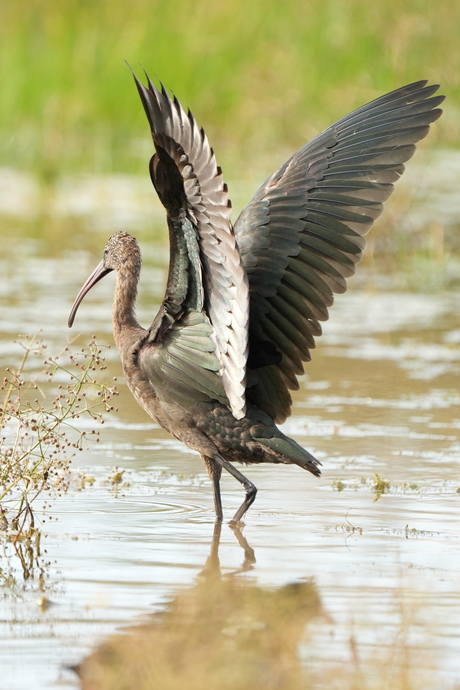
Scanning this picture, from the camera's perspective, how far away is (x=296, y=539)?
525cm

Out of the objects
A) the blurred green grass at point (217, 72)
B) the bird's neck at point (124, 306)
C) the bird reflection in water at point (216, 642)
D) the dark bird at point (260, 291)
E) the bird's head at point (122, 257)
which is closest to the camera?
the bird reflection in water at point (216, 642)

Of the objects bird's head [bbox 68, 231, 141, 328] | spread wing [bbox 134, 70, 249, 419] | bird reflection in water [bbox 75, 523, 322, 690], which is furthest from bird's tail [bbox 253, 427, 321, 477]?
bird's head [bbox 68, 231, 141, 328]

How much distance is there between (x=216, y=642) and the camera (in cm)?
402

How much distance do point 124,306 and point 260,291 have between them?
0.76 meters

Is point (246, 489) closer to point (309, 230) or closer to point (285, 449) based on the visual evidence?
point (285, 449)

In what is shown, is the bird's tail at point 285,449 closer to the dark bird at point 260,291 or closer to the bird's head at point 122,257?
the dark bird at point 260,291

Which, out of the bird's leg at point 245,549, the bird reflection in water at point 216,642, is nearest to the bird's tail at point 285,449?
the bird's leg at point 245,549

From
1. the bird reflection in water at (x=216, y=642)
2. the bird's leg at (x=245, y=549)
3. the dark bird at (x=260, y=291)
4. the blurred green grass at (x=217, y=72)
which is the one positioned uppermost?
the blurred green grass at (x=217, y=72)

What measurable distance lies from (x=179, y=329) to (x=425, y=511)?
4.31ft

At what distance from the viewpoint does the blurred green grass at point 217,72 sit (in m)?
14.7

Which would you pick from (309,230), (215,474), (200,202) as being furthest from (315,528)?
(200,202)

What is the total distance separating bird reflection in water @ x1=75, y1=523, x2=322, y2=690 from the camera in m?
3.65

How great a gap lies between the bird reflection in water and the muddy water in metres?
0.07

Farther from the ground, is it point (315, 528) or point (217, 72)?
point (217, 72)
